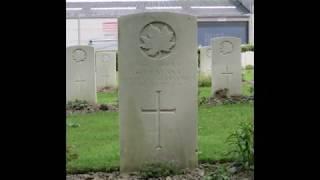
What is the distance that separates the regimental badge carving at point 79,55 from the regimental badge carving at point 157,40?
572 centimetres

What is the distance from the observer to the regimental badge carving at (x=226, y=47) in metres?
10.9

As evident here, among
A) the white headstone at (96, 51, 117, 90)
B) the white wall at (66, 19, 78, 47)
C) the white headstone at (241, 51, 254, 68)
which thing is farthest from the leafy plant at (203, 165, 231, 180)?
the white wall at (66, 19, 78, 47)

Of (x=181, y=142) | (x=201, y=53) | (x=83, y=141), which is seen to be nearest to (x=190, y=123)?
(x=181, y=142)

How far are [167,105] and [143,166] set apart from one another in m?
0.63

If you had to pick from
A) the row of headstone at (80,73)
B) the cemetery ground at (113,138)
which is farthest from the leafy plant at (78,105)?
the cemetery ground at (113,138)

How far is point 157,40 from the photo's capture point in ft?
16.8

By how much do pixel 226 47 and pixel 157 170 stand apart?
635 centimetres

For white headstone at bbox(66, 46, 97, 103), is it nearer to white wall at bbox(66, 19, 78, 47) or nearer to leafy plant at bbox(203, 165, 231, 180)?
leafy plant at bbox(203, 165, 231, 180)

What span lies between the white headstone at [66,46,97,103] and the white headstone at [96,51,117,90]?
3.38m

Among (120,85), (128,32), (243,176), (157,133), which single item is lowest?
(243,176)

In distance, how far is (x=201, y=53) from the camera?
52.1ft

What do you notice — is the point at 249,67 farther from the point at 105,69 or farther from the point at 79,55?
the point at 79,55
